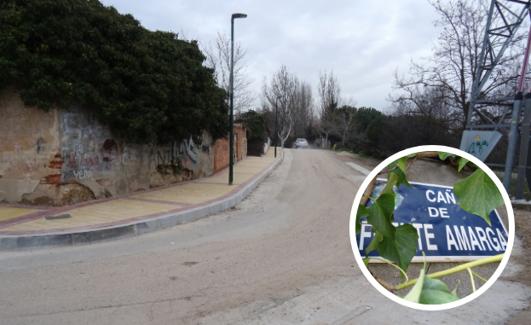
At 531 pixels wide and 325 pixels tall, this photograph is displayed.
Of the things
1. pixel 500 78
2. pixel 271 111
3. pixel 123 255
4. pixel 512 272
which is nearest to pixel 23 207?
pixel 123 255

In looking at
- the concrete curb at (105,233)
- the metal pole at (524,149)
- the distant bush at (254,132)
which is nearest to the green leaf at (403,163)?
the concrete curb at (105,233)

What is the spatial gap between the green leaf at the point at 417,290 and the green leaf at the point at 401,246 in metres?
0.06

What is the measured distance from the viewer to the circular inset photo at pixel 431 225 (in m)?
1.19

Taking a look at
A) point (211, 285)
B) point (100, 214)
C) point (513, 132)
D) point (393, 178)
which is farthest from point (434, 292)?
point (513, 132)

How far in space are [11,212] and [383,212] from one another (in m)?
9.66

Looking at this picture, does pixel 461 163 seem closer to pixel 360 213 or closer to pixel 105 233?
pixel 360 213

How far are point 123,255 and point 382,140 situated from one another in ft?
74.3

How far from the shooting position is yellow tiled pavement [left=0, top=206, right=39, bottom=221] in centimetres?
845

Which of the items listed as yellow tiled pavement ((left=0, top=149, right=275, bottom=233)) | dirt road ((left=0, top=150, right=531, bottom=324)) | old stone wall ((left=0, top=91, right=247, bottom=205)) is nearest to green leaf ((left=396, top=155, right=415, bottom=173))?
dirt road ((left=0, top=150, right=531, bottom=324))

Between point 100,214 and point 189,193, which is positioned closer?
point 100,214

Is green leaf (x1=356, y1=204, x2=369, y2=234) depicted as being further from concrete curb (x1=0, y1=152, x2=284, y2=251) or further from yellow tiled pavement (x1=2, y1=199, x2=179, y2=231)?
yellow tiled pavement (x1=2, y1=199, x2=179, y2=231)

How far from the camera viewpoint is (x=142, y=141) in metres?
12.3

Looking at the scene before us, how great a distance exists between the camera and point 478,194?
1.17 meters

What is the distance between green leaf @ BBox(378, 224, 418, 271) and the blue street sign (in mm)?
21
